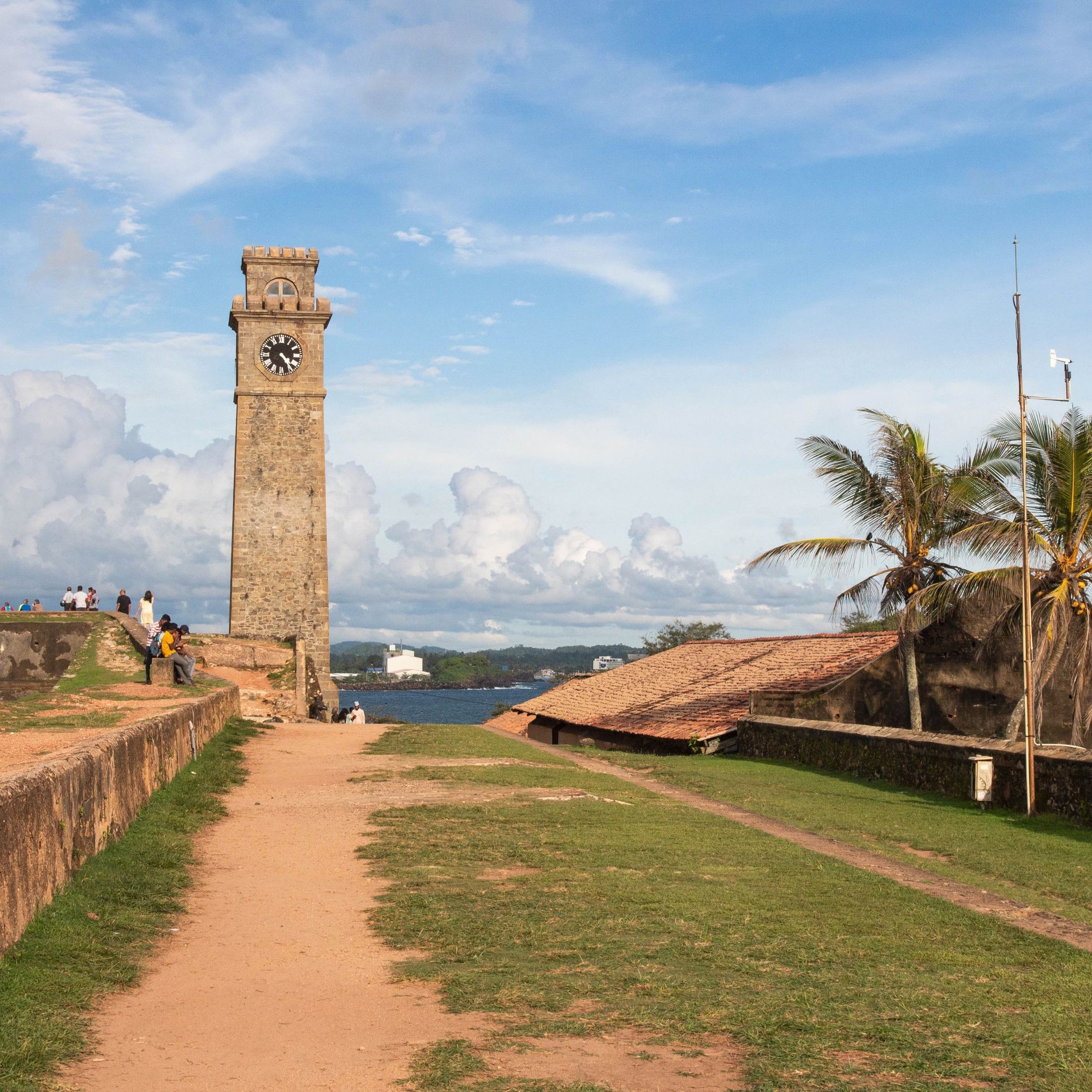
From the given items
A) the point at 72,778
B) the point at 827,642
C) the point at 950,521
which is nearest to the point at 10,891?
the point at 72,778

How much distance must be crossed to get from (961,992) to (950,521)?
1554cm

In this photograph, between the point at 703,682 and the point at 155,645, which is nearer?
the point at 155,645

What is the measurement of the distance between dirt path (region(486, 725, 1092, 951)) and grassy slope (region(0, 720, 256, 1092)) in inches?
217

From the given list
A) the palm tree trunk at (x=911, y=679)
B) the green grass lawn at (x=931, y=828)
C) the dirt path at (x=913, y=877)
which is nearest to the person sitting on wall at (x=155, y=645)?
the green grass lawn at (x=931, y=828)

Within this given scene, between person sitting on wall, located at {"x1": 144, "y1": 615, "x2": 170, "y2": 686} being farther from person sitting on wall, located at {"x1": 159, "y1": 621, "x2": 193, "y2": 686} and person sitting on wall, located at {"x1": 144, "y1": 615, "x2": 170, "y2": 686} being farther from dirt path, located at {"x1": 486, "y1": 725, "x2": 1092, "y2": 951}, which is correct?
dirt path, located at {"x1": 486, "y1": 725, "x2": 1092, "y2": 951}

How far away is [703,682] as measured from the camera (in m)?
27.7

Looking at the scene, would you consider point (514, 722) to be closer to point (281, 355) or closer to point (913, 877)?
point (281, 355)

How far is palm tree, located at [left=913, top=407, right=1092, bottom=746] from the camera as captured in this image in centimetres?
1636

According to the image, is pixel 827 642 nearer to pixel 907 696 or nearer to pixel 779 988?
pixel 907 696

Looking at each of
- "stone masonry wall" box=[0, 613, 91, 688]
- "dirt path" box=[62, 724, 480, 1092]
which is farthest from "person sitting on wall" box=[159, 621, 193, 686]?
"dirt path" box=[62, 724, 480, 1092]

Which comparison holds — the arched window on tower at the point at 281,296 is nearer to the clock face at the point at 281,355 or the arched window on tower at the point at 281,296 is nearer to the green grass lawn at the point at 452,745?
the clock face at the point at 281,355

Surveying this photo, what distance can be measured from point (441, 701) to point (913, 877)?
142865 millimetres

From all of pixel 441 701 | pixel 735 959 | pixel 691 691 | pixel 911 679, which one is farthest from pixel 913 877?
pixel 441 701

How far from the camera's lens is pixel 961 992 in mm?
5852
